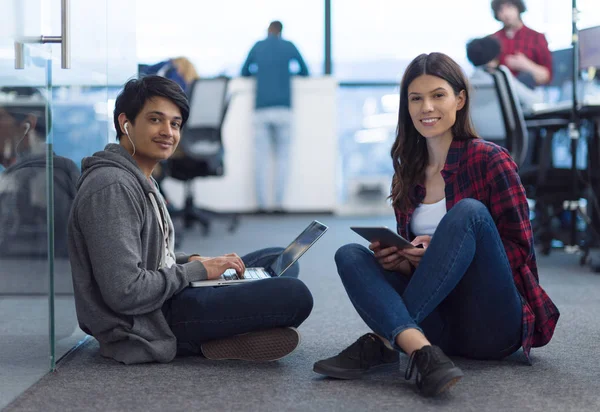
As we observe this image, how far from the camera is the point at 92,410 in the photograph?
131 cm

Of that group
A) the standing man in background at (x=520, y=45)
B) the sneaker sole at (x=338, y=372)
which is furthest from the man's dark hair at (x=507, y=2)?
the sneaker sole at (x=338, y=372)

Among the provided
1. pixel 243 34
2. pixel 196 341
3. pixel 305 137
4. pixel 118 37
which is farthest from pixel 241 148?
pixel 196 341

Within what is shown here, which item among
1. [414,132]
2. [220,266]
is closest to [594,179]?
[414,132]

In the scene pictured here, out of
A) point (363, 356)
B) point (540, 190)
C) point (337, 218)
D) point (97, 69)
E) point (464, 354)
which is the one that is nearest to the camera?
point (363, 356)

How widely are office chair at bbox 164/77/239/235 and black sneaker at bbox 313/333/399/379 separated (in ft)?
9.79

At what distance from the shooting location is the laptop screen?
5.46 feet

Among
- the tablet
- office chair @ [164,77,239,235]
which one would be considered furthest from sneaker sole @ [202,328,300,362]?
office chair @ [164,77,239,235]

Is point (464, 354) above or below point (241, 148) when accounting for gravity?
below

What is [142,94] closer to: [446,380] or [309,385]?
[309,385]

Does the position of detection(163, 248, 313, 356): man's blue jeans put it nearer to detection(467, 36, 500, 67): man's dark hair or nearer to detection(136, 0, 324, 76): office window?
detection(467, 36, 500, 67): man's dark hair

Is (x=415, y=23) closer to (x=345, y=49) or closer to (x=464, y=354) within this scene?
(x=345, y=49)

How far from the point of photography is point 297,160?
5.96 metres

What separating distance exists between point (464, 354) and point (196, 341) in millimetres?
617

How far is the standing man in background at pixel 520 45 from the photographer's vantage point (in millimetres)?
3973
